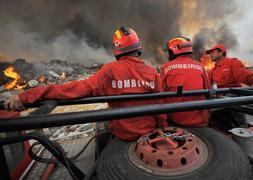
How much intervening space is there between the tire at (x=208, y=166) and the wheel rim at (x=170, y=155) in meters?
0.03

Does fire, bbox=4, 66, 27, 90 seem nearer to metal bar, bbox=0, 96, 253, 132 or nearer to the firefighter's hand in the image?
the firefighter's hand

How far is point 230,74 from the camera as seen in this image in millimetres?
4000

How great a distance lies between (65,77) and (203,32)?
9627mm

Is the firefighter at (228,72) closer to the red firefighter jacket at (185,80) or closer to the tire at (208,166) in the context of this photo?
the red firefighter jacket at (185,80)

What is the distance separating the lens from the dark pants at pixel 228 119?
2691mm

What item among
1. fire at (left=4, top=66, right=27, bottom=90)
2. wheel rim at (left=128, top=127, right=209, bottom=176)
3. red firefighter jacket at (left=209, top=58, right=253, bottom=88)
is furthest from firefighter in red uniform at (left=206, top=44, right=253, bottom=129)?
fire at (left=4, top=66, right=27, bottom=90)

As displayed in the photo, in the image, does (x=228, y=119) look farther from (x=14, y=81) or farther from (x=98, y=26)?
(x=14, y=81)

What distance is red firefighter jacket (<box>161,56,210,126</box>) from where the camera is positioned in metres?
2.24

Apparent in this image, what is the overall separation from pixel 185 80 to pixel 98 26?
10933 mm

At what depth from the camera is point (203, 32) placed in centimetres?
1352

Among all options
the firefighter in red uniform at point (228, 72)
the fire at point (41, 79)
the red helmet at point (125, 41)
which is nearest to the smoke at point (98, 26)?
the fire at point (41, 79)

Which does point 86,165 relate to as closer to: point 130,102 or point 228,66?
point 130,102

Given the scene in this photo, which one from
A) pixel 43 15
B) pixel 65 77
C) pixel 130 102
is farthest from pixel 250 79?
pixel 65 77

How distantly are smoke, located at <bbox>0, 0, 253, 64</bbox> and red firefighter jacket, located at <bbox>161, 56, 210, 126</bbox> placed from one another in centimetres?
1008
